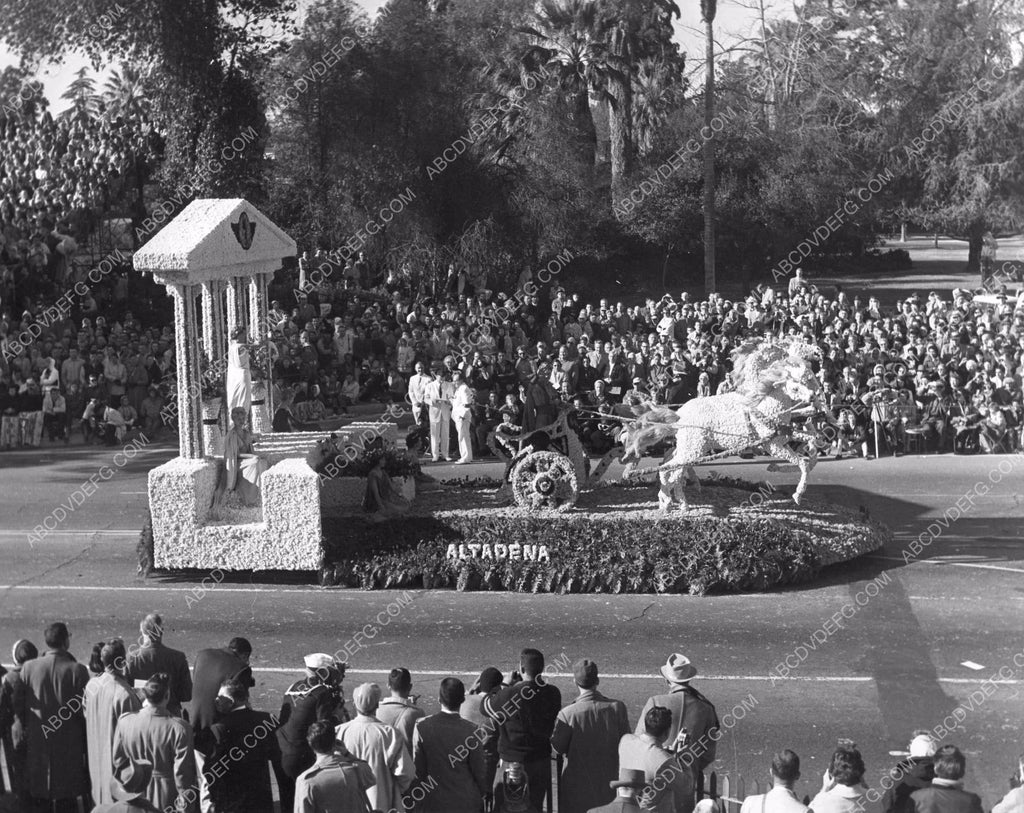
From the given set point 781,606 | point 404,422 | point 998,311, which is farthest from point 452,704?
point 998,311

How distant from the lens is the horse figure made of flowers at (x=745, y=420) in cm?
1977

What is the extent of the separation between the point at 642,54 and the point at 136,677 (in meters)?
37.4

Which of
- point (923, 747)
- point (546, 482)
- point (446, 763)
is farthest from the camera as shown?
point (546, 482)

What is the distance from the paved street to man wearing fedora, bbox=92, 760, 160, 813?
464 centimetres

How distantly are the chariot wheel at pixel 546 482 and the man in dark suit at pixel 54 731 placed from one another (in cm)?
923

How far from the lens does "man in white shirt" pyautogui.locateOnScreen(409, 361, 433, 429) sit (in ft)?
90.9

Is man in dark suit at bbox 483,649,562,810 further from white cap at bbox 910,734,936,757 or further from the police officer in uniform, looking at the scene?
white cap at bbox 910,734,936,757

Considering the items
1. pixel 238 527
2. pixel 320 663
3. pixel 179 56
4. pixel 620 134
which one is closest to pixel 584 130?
pixel 620 134

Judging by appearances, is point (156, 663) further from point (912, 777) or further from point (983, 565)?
point (983, 565)

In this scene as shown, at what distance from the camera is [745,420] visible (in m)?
19.9

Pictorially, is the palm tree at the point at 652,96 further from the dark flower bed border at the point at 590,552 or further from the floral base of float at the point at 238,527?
the floral base of float at the point at 238,527

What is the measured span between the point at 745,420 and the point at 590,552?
9.95ft

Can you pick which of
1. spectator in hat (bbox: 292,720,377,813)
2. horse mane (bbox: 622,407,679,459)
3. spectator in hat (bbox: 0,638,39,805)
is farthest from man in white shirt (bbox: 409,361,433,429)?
spectator in hat (bbox: 292,720,377,813)

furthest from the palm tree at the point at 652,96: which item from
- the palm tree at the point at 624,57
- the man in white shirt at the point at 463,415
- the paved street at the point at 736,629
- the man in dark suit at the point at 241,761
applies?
the man in dark suit at the point at 241,761
